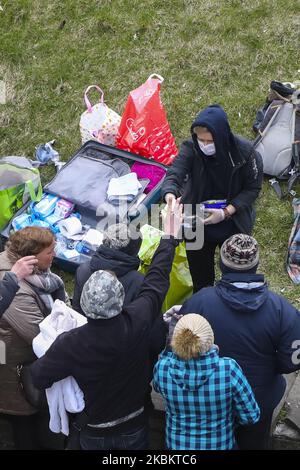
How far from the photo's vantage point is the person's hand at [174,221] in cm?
381

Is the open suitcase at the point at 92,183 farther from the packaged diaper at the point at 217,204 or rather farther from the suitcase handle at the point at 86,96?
the packaged diaper at the point at 217,204

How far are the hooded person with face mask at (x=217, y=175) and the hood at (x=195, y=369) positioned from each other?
53.5 inches

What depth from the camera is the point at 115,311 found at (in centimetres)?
308

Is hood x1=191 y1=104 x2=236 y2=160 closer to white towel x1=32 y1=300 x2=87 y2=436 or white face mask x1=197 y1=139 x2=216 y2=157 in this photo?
white face mask x1=197 y1=139 x2=216 y2=157

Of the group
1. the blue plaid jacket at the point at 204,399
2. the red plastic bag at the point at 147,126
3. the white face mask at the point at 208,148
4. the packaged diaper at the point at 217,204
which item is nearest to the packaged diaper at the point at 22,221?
the red plastic bag at the point at 147,126

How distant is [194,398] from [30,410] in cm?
112

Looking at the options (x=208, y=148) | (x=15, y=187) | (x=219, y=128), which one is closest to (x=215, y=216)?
(x=208, y=148)

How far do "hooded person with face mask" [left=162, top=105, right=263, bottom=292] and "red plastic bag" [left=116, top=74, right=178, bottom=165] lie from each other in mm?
1699

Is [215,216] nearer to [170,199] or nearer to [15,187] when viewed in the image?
[170,199]

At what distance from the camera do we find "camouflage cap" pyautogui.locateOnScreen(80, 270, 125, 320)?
304 cm

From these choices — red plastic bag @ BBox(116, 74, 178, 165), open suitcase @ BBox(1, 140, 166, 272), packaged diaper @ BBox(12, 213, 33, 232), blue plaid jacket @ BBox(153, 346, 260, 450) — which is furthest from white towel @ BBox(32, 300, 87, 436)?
red plastic bag @ BBox(116, 74, 178, 165)

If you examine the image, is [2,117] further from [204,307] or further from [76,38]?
[204,307]
